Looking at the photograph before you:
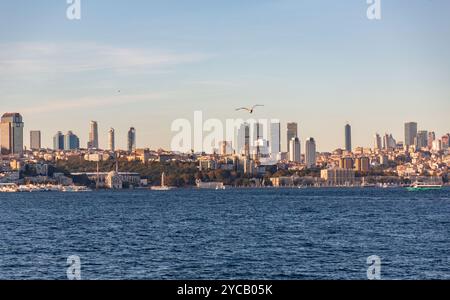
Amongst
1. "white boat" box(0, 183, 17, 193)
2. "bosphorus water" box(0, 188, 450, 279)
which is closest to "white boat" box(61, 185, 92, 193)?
"white boat" box(0, 183, 17, 193)

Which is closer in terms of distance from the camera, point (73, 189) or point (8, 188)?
point (73, 189)

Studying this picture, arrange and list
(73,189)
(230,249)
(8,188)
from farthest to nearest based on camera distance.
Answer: (8,188) → (73,189) → (230,249)

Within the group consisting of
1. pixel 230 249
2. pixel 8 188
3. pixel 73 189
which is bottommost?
pixel 73 189

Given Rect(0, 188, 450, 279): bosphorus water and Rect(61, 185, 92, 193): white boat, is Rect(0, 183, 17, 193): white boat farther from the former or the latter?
Rect(0, 188, 450, 279): bosphorus water

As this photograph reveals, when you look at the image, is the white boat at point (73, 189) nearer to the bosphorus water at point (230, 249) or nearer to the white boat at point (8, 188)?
the white boat at point (8, 188)

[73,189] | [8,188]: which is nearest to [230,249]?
[73,189]

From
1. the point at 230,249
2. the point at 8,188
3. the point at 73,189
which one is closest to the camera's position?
the point at 230,249

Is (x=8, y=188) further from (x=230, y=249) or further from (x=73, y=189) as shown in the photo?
(x=230, y=249)

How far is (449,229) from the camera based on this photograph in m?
43.0

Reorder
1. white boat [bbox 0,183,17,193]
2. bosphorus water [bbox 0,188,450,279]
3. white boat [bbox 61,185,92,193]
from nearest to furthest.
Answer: bosphorus water [bbox 0,188,450,279] < white boat [bbox 61,185,92,193] < white boat [bbox 0,183,17,193]

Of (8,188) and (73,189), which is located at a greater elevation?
(8,188)
